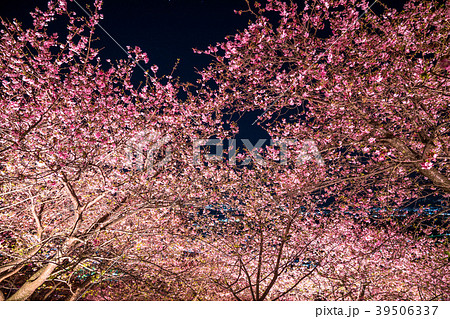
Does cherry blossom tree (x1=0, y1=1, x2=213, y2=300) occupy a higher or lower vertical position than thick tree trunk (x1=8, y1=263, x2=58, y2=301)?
higher

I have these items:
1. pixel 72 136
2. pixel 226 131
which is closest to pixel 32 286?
pixel 72 136

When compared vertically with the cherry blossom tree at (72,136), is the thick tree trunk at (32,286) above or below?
below

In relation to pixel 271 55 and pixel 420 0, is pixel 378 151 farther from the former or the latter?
pixel 271 55

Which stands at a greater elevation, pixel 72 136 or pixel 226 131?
pixel 226 131

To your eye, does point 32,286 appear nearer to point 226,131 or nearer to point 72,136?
point 72,136

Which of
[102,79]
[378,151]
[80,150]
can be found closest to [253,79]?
[378,151]

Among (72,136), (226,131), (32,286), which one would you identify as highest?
(226,131)

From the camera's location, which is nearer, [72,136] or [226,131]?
[72,136]

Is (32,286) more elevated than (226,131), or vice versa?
(226,131)

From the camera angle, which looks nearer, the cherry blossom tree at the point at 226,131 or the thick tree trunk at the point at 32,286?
the cherry blossom tree at the point at 226,131

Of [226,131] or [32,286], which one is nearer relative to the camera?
[32,286]

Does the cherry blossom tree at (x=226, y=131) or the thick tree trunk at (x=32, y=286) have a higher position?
the cherry blossom tree at (x=226, y=131)

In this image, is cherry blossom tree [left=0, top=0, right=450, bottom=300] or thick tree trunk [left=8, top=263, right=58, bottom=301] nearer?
cherry blossom tree [left=0, top=0, right=450, bottom=300]

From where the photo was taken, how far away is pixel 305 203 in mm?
11398
